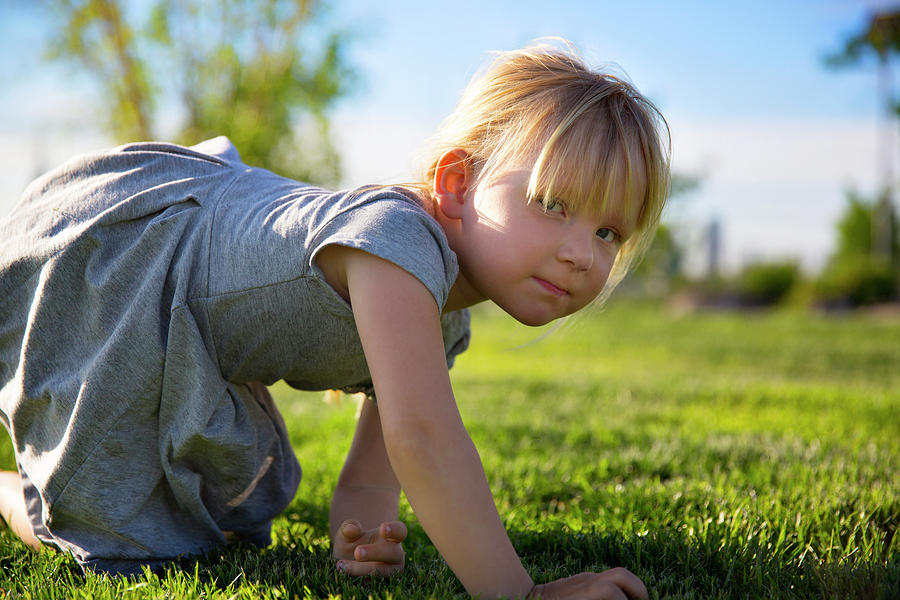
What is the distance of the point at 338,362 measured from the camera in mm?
1879

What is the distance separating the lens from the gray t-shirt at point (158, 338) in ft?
5.62

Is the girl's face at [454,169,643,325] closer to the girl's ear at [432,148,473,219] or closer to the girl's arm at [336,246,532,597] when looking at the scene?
the girl's ear at [432,148,473,219]

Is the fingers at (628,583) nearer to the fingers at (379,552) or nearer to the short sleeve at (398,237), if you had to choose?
the fingers at (379,552)

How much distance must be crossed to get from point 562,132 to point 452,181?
0.28 m

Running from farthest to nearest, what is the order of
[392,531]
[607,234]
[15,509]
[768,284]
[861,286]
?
[768,284]
[861,286]
[15,509]
[607,234]
[392,531]

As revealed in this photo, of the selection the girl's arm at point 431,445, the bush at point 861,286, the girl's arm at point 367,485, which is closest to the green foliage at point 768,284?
the bush at point 861,286

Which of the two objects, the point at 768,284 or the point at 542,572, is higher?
the point at 542,572

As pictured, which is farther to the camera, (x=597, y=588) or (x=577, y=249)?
(x=577, y=249)

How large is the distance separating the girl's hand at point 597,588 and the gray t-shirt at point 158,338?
639 millimetres

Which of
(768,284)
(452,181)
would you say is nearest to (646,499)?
(452,181)

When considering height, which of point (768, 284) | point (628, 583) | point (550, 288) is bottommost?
point (768, 284)

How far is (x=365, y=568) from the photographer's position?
1570 mm

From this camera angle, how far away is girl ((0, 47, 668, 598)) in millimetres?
1426

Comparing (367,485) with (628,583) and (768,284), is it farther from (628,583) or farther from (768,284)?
(768,284)
